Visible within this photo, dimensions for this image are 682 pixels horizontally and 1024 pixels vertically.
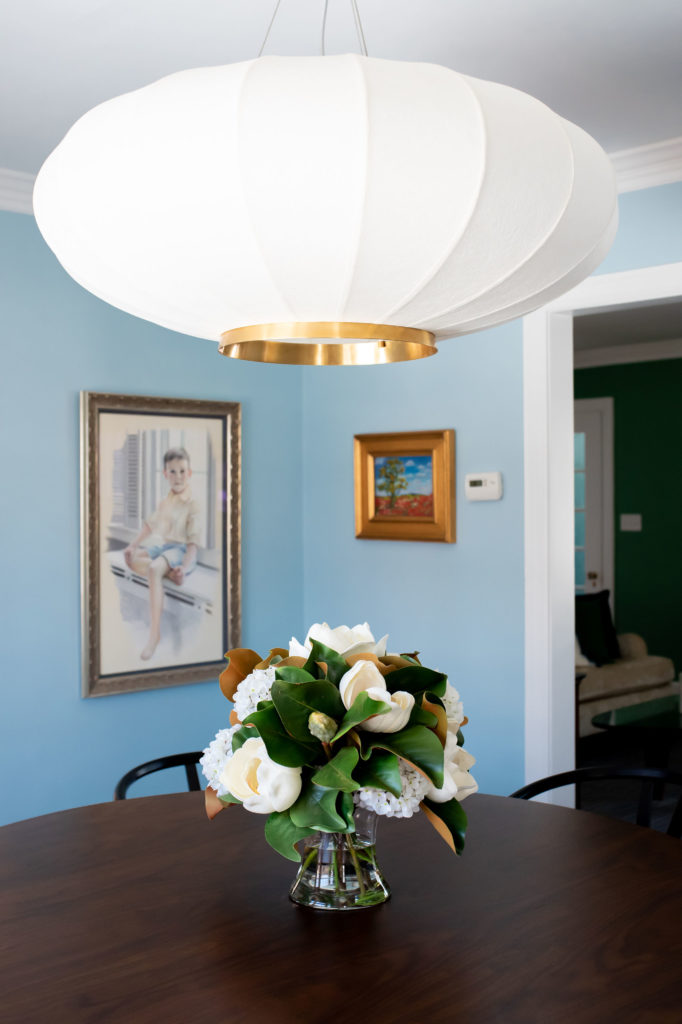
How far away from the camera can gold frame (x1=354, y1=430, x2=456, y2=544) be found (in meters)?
3.53

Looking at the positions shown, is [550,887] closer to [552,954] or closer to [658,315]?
[552,954]

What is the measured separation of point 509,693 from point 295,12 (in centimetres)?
224

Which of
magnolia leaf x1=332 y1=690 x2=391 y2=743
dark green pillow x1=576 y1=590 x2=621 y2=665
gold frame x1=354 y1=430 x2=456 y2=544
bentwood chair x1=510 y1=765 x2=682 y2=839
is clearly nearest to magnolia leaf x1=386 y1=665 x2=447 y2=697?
magnolia leaf x1=332 y1=690 x2=391 y2=743

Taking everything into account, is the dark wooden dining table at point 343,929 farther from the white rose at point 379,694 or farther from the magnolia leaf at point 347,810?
the white rose at point 379,694

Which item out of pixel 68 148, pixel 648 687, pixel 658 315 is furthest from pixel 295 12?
pixel 648 687

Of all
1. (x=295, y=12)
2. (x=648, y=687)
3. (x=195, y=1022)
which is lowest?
(x=648, y=687)

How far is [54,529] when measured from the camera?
11.0 ft

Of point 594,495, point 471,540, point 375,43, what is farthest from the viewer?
point 594,495

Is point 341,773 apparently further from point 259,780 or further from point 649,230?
point 649,230

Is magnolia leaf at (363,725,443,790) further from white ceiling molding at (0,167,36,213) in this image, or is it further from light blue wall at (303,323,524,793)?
white ceiling molding at (0,167,36,213)

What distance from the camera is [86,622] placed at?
339 cm

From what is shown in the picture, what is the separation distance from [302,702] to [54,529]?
2.11 m

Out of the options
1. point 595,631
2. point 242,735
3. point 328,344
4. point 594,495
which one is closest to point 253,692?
point 242,735

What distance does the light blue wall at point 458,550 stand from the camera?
133 inches
